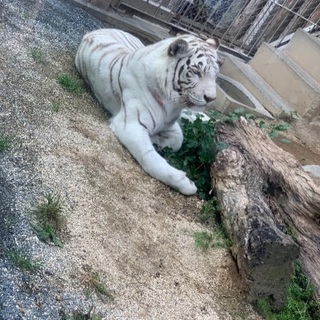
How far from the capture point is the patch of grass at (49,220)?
107 inches

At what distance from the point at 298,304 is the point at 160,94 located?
1868mm

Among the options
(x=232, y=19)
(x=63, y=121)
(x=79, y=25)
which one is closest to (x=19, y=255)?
(x=63, y=121)

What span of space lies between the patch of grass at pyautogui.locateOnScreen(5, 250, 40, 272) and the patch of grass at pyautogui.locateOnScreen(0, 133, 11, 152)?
2.82ft

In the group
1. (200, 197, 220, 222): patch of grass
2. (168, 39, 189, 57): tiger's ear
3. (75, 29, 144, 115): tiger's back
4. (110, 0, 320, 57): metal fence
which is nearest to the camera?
(200, 197, 220, 222): patch of grass

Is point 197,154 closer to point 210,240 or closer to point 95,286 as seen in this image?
point 210,240

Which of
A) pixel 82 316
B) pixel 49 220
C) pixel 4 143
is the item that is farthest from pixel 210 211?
pixel 82 316

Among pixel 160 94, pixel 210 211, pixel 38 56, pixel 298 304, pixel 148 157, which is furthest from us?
pixel 38 56

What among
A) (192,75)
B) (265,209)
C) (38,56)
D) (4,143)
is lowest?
(38,56)

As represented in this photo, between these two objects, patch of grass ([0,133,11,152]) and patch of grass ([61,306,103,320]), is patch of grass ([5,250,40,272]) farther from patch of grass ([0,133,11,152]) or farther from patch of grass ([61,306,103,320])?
patch of grass ([0,133,11,152])

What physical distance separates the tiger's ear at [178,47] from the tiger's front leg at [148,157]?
1.88ft

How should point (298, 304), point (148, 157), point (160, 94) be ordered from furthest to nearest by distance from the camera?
point (160, 94)
point (148, 157)
point (298, 304)

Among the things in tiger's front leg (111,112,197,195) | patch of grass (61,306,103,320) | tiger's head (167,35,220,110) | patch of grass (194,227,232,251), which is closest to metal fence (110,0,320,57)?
tiger's head (167,35,220,110)

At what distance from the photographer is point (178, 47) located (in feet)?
13.5

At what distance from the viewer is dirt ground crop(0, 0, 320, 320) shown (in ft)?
8.85
